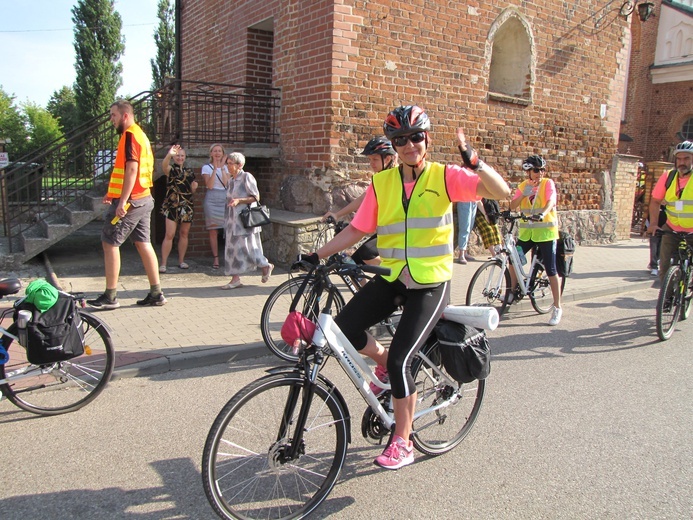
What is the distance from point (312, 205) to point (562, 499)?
642 cm

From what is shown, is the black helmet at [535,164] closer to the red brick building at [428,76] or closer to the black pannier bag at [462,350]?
the red brick building at [428,76]

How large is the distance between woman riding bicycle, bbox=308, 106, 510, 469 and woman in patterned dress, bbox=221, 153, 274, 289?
409 centimetres

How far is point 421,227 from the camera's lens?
3090 mm

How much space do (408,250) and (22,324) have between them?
94.9 inches

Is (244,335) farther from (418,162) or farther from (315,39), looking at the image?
(315,39)

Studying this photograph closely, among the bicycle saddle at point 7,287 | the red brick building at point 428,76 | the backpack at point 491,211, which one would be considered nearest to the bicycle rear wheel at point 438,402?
the bicycle saddle at point 7,287

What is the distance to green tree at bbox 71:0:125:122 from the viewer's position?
2953cm

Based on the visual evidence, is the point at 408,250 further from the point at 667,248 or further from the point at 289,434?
the point at 667,248

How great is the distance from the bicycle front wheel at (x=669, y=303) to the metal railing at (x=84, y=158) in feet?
20.3

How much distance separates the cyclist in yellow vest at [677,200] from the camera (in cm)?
617

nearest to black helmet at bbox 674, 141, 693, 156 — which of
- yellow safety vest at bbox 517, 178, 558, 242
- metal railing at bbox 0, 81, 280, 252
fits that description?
yellow safety vest at bbox 517, 178, 558, 242

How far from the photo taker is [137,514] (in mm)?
2826

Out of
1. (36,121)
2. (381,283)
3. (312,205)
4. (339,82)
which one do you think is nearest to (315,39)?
(339,82)

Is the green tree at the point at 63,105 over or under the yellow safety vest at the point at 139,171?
over
